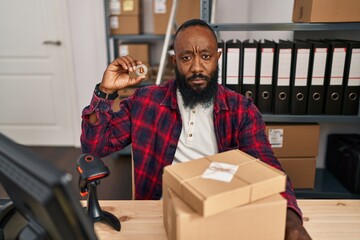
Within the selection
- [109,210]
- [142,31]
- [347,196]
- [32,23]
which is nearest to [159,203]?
[109,210]

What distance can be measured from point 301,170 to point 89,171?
64.6 inches

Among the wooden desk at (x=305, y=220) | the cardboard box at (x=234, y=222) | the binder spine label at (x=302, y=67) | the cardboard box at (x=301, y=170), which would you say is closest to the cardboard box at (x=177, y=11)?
the binder spine label at (x=302, y=67)

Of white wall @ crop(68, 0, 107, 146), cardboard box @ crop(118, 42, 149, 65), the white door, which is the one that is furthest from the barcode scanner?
the white door

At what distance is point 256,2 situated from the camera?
2703 millimetres

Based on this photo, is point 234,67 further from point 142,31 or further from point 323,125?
point 142,31

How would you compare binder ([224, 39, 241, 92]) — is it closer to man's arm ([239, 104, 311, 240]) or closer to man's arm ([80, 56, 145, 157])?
man's arm ([239, 104, 311, 240])

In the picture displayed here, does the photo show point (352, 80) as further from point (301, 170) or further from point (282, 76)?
point (301, 170)

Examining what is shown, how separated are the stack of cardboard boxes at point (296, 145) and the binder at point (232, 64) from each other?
353 millimetres

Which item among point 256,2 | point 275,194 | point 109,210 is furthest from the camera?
point 256,2

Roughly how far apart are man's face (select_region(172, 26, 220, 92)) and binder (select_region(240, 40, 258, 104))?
2.05ft

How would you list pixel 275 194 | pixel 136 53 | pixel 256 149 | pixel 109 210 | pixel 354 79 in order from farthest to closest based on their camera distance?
pixel 136 53
pixel 354 79
pixel 256 149
pixel 109 210
pixel 275 194

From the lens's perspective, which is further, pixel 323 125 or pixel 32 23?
pixel 32 23

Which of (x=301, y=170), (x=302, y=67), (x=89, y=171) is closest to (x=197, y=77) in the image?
(x=89, y=171)

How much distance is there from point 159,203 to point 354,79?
4.72 feet
